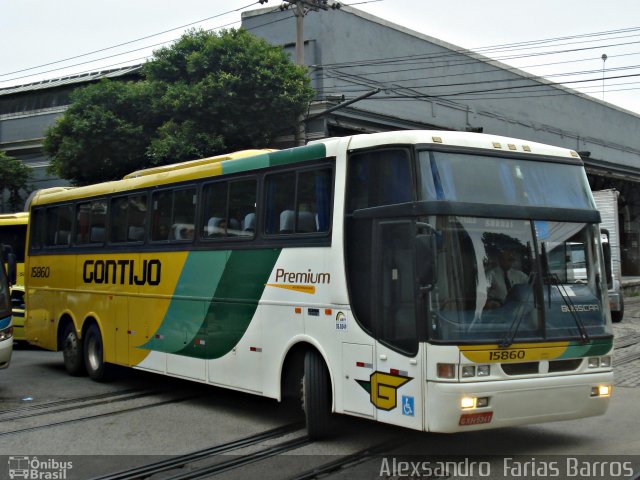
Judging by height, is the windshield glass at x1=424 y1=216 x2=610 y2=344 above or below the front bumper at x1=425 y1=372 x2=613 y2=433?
above

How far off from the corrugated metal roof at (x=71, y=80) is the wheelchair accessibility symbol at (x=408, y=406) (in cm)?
2800

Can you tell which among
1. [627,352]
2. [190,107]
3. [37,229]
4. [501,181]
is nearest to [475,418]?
[501,181]

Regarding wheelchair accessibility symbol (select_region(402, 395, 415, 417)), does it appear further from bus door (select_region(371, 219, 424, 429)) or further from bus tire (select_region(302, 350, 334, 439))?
bus tire (select_region(302, 350, 334, 439))

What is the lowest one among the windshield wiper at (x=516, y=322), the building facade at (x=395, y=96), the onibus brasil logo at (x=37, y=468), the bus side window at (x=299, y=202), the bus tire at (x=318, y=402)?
the onibus brasil logo at (x=37, y=468)

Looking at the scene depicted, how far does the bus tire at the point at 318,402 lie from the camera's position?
821cm

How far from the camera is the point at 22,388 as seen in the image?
12.3 meters

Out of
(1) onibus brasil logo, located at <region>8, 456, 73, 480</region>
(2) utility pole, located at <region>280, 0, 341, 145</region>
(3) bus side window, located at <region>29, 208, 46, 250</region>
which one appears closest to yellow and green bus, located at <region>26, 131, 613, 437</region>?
(1) onibus brasil logo, located at <region>8, 456, 73, 480</region>

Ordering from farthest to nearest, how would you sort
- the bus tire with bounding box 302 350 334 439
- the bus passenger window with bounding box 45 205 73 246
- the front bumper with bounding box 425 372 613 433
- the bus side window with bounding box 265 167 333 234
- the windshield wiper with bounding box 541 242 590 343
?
the bus passenger window with bounding box 45 205 73 246 < the bus side window with bounding box 265 167 333 234 < the bus tire with bounding box 302 350 334 439 < the windshield wiper with bounding box 541 242 590 343 < the front bumper with bounding box 425 372 613 433

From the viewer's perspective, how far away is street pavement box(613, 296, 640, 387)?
39.4 ft

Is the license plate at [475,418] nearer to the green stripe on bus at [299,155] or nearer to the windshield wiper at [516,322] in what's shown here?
the windshield wiper at [516,322]

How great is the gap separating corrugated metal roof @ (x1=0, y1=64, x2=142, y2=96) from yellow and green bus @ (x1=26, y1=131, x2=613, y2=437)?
2477cm

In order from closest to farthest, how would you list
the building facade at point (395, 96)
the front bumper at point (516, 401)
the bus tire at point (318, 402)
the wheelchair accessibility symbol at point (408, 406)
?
the front bumper at point (516, 401) < the wheelchair accessibility symbol at point (408, 406) < the bus tire at point (318, 402) < the building facade at point (395, 96)

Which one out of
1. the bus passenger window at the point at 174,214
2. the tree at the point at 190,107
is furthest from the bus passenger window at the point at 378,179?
the tree at the point at 190,107

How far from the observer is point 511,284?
7.30 meters
